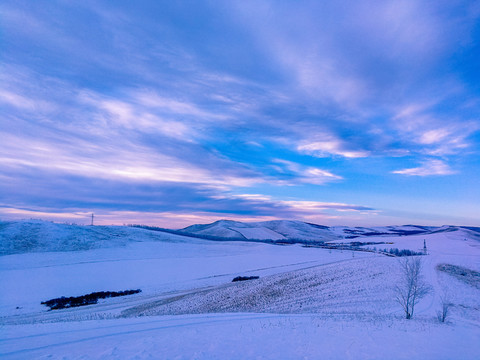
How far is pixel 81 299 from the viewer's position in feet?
115

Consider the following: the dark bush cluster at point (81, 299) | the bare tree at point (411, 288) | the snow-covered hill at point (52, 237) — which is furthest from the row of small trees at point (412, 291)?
the snow-covered hill at point (52, 237)

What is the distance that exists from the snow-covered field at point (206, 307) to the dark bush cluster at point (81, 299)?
1.22 meters

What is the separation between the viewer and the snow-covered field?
11758 mm

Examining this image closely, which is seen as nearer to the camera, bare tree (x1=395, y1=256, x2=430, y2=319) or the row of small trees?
the row of small trees

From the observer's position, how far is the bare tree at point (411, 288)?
69.6ft

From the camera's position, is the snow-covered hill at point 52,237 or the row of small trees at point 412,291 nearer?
the row of small trees at point 412,291

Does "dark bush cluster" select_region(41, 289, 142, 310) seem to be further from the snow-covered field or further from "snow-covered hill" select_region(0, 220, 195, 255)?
"snow-covered hill" select_region(0, 220, 195, 255)

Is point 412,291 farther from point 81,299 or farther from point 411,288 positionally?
point 81,299

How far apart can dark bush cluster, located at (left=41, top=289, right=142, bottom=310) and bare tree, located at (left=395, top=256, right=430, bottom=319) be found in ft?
102

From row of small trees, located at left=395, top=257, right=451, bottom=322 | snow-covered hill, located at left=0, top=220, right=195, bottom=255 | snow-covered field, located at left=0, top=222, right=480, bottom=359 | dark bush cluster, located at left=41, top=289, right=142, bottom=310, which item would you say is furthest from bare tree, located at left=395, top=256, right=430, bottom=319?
snow-covered hill, located at left=0, top=220, right=195, bottom=255

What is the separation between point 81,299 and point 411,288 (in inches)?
1376

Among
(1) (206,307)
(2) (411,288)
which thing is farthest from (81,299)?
(2) (411,288)

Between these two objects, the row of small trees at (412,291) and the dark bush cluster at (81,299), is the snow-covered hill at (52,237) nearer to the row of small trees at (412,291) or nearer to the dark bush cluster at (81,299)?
the dark bush cluster at (81,299)

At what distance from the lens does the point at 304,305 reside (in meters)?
27.5
